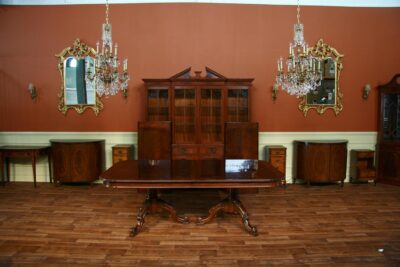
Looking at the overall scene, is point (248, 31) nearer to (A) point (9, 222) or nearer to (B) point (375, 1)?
(B) point (375, 1)

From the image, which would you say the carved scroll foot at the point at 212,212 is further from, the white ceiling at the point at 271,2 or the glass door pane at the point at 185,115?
the white ceiling at the point at 271,2

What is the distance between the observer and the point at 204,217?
11.8 ft

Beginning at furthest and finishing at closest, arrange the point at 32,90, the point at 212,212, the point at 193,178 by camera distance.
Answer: the point at 32,90 < the point at 212,212 < the point at 193,178

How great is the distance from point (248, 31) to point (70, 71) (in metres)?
3.41

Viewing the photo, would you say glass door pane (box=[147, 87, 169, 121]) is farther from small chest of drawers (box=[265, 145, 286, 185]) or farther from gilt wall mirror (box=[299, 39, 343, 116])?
gilt wall mirror (box=[299, 39, 343, 116])

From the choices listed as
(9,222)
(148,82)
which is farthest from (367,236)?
(9,222)

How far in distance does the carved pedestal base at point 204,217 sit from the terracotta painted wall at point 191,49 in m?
2.18

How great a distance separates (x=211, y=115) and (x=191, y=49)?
1.37 metres

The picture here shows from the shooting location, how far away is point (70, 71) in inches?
208

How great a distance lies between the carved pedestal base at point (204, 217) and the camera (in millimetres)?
3206

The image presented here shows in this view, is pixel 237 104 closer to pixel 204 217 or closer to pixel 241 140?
pixel 241 140

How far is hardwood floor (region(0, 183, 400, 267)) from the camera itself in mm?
2646

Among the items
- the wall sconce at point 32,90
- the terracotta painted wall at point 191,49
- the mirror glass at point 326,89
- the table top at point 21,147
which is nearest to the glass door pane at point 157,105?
the terracotta painted wall at point 191,49

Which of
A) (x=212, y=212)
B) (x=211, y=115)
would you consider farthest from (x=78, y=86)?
(x=212, y=212)
